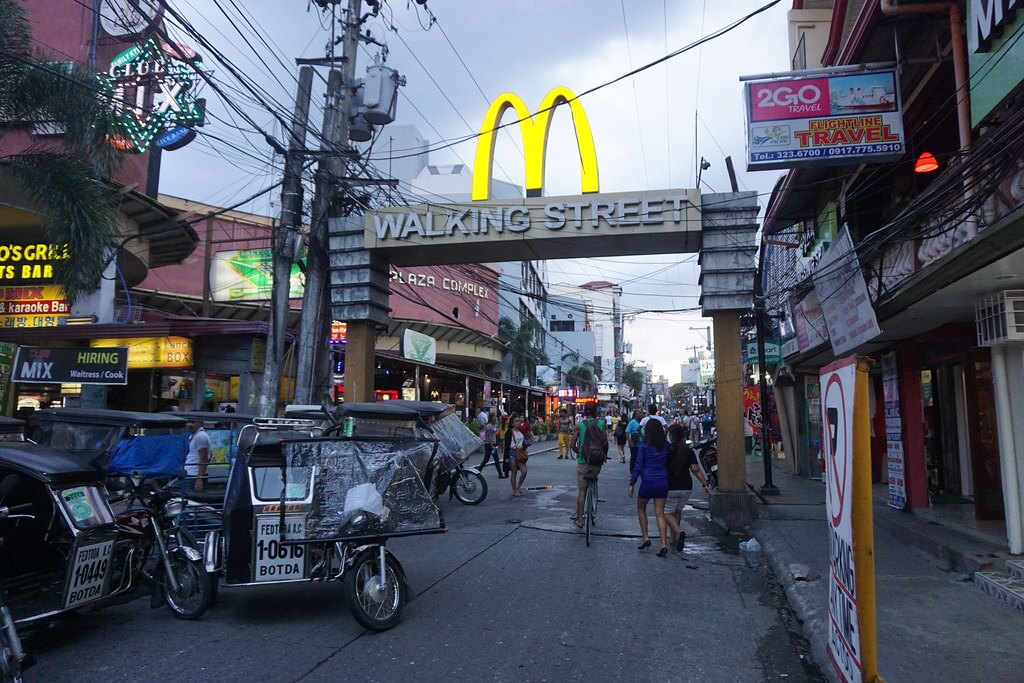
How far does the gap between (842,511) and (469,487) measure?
1123cm

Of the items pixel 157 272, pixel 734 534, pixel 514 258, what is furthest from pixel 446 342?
pixel 734 534

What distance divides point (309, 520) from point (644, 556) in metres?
4.89

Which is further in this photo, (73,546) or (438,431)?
(438,431)

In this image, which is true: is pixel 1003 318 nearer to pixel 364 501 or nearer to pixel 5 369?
pixel 364 501

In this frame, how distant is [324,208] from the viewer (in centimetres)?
1387

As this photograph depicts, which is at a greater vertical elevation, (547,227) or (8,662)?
(547,227)

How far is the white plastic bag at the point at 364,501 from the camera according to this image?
20.2 ft

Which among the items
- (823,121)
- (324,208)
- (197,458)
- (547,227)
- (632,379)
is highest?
(632,379)

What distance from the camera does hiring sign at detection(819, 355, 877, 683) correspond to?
3340mm

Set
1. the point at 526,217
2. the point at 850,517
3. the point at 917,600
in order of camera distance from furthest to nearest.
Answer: the point at 526,217 → the point at 917,600 → the point at 850,517

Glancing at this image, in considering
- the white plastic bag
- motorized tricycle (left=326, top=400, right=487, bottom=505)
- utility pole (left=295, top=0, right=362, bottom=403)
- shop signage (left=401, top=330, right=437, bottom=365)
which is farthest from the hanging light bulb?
shop signage (left=401, top=330, right=437, bottom=365)

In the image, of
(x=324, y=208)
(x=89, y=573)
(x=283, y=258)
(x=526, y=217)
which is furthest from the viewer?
(x=324, y=208)

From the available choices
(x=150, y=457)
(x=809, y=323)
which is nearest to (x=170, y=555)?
(x=150, y=457)

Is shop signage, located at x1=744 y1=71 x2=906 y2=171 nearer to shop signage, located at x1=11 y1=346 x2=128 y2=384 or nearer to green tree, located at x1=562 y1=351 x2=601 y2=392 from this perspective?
shop signage, located at x1=11 y1=346 x2=128 y2=384
